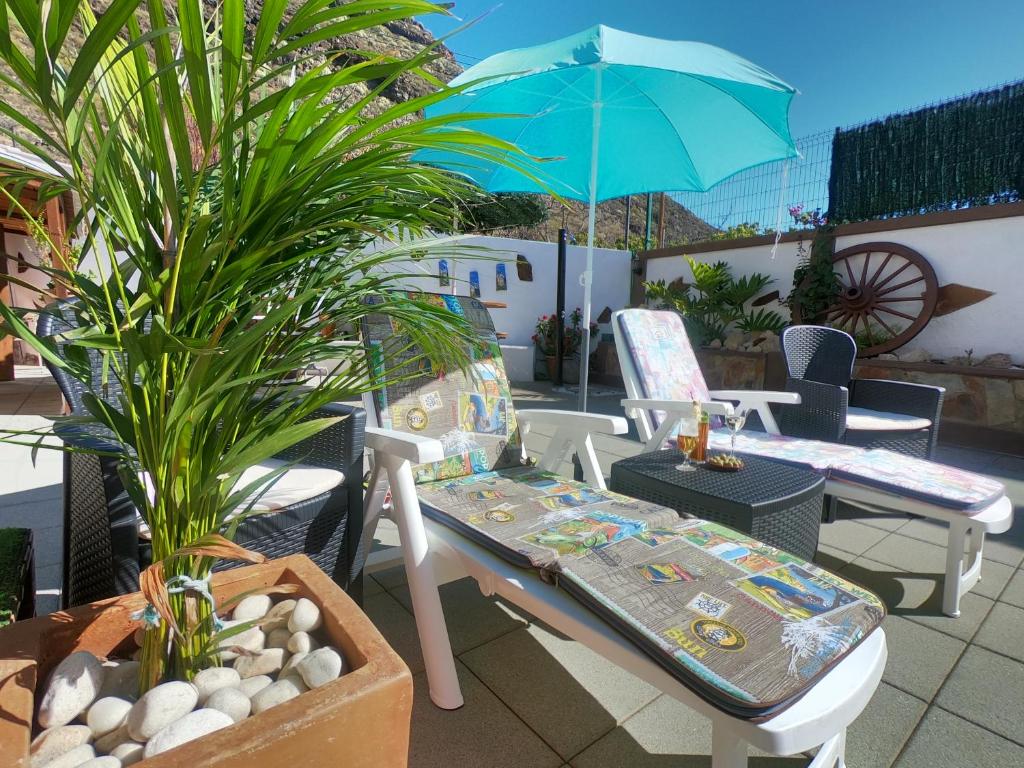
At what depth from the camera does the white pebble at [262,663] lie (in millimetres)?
877

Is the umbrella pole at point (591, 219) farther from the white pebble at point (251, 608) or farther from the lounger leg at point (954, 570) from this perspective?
the white pebble at point (251, 608)

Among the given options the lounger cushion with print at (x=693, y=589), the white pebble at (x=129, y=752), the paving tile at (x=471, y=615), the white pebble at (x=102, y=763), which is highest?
the white pebble at (x=102, y=763)

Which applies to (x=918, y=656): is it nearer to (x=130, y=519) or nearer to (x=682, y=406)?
(x=682, y=406)

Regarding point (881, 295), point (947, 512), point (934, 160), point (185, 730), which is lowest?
point (947, 512)

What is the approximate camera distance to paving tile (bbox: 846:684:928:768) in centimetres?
129

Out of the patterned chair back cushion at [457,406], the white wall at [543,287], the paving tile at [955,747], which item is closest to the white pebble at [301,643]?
the patterned chair back cushion at [457,406]

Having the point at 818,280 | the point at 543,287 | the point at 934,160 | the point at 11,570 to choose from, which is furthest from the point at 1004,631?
the point at 543,287

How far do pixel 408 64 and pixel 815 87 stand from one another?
11.5 metres

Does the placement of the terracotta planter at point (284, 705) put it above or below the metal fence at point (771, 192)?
below

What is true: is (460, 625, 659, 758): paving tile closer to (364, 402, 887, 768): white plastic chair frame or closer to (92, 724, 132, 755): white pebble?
(364, 402, 887, 768): white plastic chair frame

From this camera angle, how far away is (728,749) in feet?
3.12

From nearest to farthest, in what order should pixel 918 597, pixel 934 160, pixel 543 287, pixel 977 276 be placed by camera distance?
1. pixel 918 597
2. pixel 977 276
3. pixel 934 160
4. pixel 543 287

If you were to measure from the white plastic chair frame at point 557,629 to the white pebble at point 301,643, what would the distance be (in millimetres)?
528

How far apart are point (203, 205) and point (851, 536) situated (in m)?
2.99
